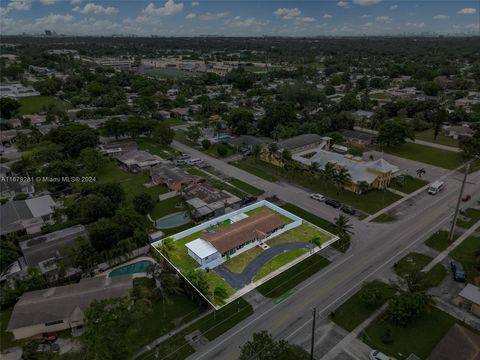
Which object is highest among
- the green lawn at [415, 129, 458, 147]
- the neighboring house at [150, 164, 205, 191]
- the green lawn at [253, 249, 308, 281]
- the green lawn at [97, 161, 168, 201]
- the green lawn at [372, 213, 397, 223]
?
the green lawn at [415, 129, 458, 147]

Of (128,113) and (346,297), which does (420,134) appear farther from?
(128,113)

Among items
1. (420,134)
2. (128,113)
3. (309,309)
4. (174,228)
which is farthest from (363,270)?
(128,113)

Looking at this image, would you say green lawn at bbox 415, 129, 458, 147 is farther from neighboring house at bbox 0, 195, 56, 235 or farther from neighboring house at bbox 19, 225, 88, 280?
neighboring house at bbox 0, 195, 56, 235

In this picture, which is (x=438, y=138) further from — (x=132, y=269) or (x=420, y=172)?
(x=132, y=269)

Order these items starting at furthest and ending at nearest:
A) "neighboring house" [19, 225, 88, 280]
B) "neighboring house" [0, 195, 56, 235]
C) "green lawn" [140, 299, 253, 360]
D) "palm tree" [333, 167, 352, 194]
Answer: "palm tree" [333, 167, 352, 194] → "neighboring house" [0, 195, 56, 235] → "neighboring house" [19, 225, 88, 280] → "green lawn" [140, 299, 253, 360]

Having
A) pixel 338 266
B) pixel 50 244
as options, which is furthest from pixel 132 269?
pixel 338 266

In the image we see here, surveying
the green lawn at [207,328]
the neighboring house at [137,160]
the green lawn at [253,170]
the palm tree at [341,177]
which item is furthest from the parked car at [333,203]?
the neighboring house at [137,160]

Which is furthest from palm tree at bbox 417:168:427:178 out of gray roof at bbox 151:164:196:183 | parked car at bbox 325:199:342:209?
gray roof at bbox 151:164:196:183
